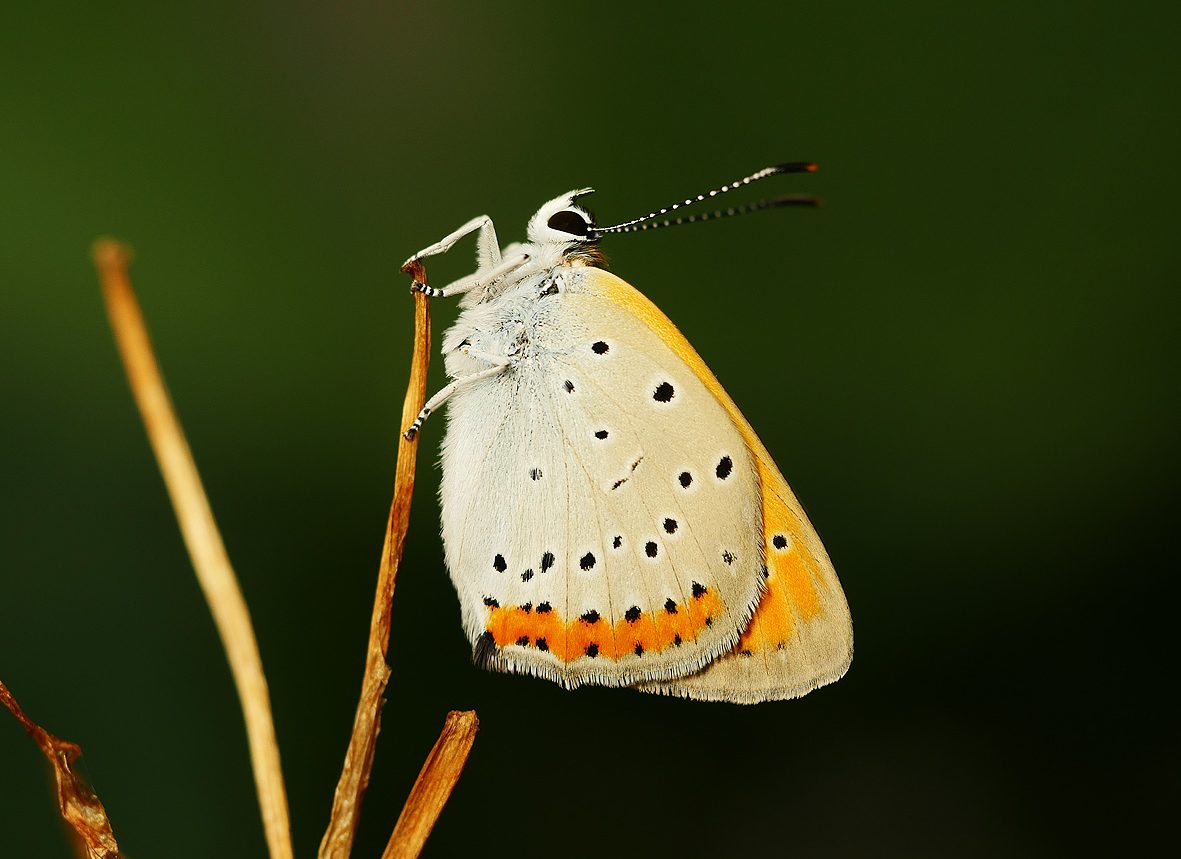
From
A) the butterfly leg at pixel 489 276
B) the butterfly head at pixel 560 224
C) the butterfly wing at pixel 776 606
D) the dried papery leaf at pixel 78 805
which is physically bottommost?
the butterfly wing at pixel 776 606

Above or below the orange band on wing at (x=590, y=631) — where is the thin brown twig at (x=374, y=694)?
above

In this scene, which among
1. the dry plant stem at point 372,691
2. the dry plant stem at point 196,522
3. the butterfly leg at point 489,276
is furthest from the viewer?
the butterfly leg at point 489,276

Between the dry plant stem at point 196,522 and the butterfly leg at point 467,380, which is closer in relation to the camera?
the dry plant stem at point 196,522

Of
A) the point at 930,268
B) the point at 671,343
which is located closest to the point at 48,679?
the point at 671,343

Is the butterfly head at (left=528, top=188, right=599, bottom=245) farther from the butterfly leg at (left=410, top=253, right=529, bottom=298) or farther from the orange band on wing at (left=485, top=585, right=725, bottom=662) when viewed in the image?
the orange band on wing at (left=485, top=585, right=725, bottom=662)

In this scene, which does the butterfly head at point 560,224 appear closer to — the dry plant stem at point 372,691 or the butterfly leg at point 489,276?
the butterfly leg at point 489,276

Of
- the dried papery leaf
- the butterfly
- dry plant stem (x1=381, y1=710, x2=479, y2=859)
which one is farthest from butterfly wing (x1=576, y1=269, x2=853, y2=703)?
the dried papery leaf

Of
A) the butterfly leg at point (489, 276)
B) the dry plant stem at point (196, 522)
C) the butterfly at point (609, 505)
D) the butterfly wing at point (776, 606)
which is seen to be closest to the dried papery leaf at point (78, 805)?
the dry plant stem at point (196, 522)

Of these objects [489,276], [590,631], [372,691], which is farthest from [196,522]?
[489,276]

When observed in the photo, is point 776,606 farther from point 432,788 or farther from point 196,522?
point 196,522
